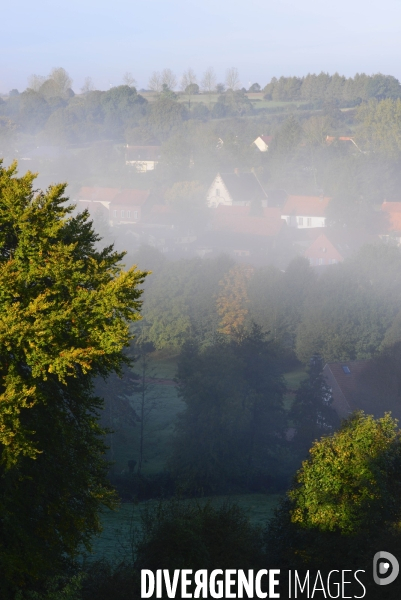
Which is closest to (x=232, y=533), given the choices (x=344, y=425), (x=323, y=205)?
(x=344, y=425)

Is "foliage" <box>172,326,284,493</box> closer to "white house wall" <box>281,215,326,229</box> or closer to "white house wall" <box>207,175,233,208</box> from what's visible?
"white house wall" <box>281,215,326,229</box>

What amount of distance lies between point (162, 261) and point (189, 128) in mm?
72807

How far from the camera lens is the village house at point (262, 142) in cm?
12269

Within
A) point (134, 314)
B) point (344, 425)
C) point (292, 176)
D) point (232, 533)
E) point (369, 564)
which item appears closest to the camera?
point (134, 314)

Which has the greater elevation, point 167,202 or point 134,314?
point 167,202

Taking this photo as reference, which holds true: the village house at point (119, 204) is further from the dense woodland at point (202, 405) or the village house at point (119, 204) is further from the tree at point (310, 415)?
the tree at point (310, 415)

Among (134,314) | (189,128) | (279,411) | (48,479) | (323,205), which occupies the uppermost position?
(189,128)

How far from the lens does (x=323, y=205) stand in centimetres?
9419

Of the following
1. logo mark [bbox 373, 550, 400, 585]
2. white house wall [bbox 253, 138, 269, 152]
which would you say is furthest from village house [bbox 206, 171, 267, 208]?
logo mark [bbox 373, 550, 400, 585]

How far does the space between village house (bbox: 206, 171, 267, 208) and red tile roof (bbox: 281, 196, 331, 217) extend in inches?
169

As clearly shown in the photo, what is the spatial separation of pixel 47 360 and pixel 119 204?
9001 cm

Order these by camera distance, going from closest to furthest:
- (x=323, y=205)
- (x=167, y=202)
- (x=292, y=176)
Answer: (x=323, y=205)
(x=167, y=202)
(x=292, y=176)

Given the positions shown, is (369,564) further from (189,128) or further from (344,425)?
(189,128)

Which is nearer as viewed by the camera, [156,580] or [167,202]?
[156,580]
